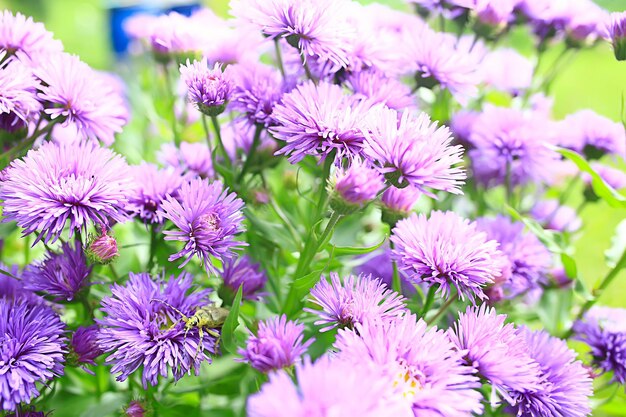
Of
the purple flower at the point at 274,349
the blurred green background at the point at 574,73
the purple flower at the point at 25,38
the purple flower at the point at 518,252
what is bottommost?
the blurred green background at the point at 574,73

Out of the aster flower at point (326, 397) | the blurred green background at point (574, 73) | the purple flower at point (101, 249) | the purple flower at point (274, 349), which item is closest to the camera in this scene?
the aster flower at point (326, 397)

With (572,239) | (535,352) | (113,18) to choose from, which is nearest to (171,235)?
(535,352)

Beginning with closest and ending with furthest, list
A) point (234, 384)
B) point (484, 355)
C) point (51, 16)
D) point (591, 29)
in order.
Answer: point (484, 355) → point (234, 384) → point (591, 29) → point (51, 16)

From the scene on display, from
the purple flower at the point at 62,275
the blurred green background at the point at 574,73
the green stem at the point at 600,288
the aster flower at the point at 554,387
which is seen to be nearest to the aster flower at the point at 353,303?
the aster flower at the point at 554,387

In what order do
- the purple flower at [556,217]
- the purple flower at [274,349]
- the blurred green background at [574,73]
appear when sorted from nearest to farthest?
the purple flower at [274,349] → the purple flower at [556,217] → the blurred green background at [574,73]

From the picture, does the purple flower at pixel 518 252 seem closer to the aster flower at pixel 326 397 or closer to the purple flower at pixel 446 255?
the purple flower at pixel 446 255

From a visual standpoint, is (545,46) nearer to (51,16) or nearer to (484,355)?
(484,355)
